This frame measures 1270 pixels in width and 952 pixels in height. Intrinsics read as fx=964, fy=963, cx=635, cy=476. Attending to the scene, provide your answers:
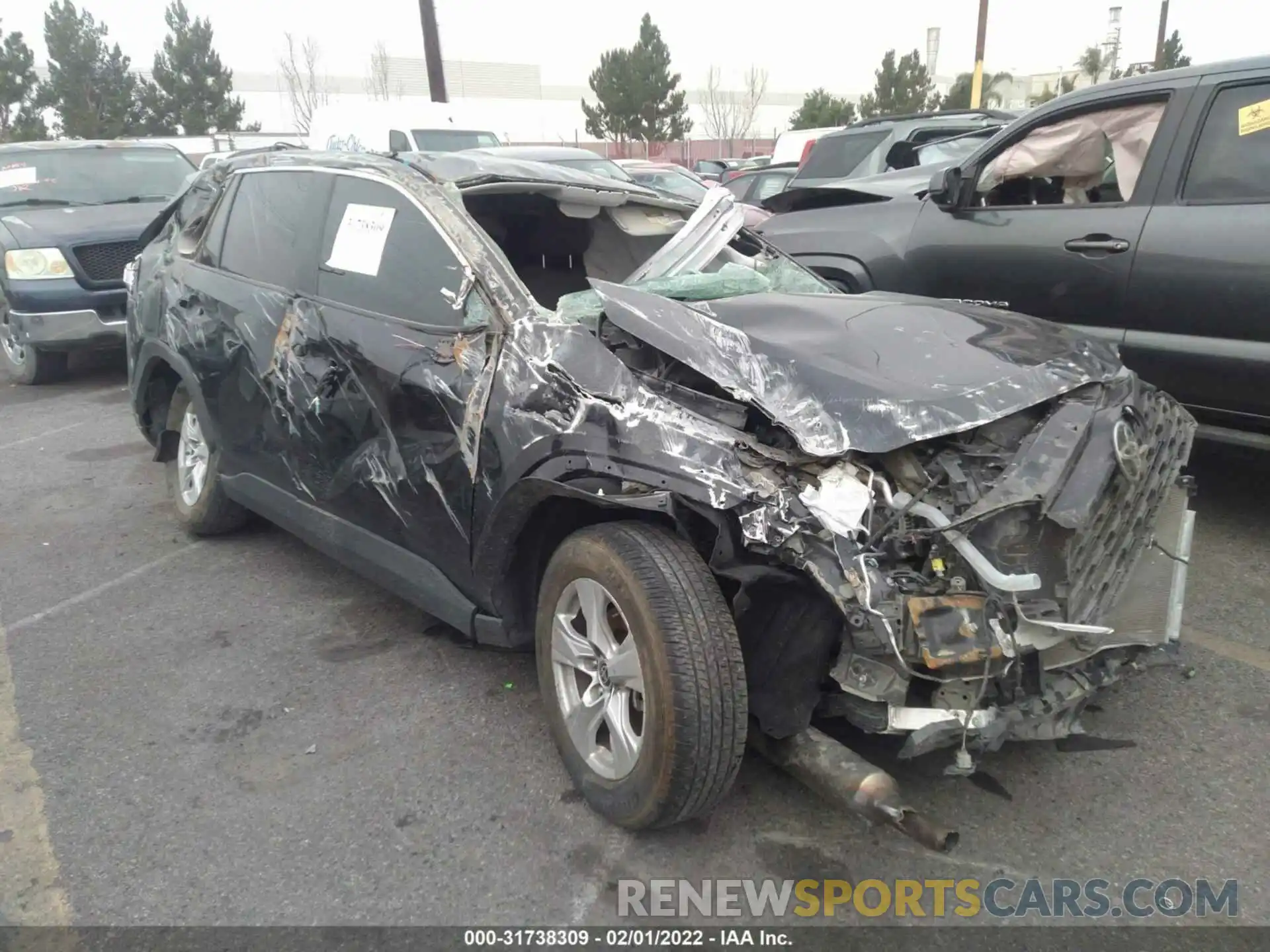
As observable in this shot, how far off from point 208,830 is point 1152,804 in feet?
8.66

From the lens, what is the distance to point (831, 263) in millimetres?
5668

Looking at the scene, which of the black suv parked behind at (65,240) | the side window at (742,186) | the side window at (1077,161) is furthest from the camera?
the side window at (742,186)

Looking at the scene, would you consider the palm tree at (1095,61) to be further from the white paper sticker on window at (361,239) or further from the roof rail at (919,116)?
the white paper sticker on window at (361,239)

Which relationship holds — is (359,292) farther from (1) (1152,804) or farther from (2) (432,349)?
(1) (1152,804)

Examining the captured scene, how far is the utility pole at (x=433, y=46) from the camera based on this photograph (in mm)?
18609

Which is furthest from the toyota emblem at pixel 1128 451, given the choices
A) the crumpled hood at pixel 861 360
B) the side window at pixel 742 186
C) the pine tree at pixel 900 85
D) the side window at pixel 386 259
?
the pine tree at pixel 900 85

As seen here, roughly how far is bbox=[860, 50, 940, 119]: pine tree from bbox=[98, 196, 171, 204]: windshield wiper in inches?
1259

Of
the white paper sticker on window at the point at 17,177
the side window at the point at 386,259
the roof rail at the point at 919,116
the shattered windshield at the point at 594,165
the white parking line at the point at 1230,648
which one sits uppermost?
the roof rail at the point at 919,116

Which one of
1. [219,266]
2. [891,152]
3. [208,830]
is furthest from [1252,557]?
[891,152]

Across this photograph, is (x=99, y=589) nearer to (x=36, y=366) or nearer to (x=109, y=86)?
(x=36, y=366)

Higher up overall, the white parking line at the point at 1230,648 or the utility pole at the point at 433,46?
the utility pole at the point at 433,46

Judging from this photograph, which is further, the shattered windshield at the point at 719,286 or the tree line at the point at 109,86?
the tree line at the point at 109,86

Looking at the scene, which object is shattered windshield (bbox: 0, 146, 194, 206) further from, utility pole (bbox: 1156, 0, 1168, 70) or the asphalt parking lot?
utility pole (bbox: 1156, 0, 1168, 70)

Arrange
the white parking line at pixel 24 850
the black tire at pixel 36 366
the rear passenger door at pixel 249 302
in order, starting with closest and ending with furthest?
the white parking line at pixel 24 850 < the rear passenger door at pixel 249 302 < the black tire at pixel 36 366
